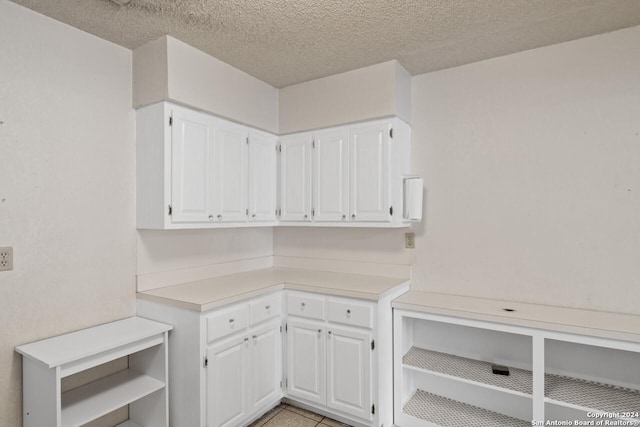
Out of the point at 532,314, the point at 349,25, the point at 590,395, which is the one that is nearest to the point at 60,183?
the point at 349,25

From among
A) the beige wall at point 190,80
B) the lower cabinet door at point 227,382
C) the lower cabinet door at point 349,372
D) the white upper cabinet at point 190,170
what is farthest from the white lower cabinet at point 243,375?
the beige wall at point 190,80

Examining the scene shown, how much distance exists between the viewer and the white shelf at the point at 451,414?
2.20 meters

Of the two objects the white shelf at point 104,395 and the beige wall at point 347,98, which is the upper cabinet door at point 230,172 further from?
the white shelf at point 104,395

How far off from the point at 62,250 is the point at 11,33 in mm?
1150

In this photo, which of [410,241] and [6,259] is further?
[410,241]

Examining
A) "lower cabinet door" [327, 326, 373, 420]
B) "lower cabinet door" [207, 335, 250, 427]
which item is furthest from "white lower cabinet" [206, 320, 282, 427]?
"lower cabinet door" [327, 326, 373, 420]

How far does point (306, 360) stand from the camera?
245 cm

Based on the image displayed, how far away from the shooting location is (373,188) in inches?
100

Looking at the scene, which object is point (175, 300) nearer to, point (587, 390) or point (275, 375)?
point (275, 375)

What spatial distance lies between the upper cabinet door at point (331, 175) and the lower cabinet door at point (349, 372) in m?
0.86

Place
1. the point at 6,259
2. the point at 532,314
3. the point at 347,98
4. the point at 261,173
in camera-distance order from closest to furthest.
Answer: the point at 6,259 → the point at 532,314 → the point at 347,98 → the point at 261,173

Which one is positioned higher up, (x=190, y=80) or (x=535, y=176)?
(x=190, y=80)

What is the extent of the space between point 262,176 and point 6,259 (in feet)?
5.45

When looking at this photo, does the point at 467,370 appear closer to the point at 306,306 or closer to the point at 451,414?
the point at 451,414
